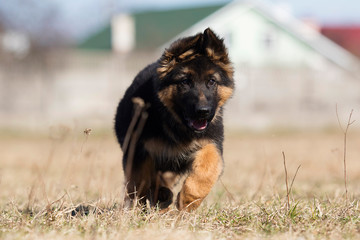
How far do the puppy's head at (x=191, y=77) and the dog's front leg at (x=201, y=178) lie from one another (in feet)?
0.78

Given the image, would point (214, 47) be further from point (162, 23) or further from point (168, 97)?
point (162, 23)

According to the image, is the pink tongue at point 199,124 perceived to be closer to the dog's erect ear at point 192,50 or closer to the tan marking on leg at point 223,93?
the tan marking on leg at point 223,93

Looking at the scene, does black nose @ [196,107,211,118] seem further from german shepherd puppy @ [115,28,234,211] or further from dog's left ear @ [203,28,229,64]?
dog's left ear @ [203,28,229,64]

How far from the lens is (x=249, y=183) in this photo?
7770 mm

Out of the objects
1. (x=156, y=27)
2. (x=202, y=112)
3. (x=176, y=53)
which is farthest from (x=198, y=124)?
(x=156, y=27)

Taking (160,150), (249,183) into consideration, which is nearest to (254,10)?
(249,183)

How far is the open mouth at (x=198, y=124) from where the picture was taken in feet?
16.1

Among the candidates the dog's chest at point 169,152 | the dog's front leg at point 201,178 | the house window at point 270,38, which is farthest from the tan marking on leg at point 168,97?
the house window at point 270,38

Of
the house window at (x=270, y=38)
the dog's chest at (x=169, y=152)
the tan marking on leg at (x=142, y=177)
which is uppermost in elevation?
the house window at (x=270, y=38)

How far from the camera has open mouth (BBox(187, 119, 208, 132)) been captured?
193 inches

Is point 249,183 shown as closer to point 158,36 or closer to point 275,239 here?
point 275,239

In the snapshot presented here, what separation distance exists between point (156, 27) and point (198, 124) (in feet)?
120

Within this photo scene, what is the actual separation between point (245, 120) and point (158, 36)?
17.9 metres

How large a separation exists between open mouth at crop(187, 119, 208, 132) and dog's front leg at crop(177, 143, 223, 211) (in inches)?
7.9
